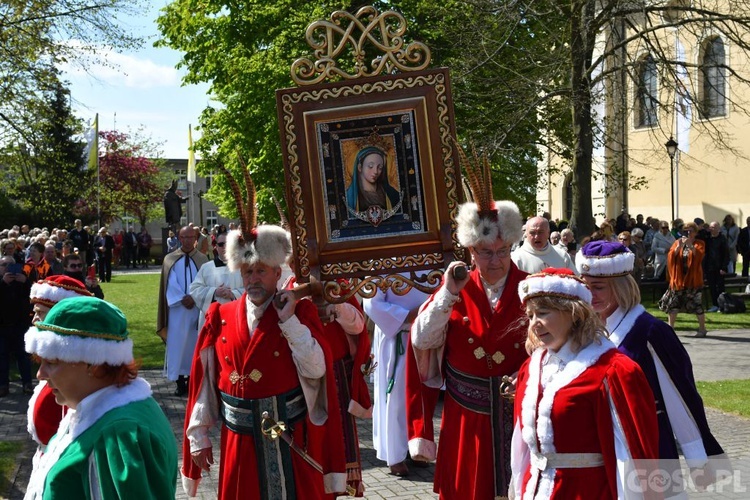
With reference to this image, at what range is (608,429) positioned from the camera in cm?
356

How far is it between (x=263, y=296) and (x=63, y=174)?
14771mm

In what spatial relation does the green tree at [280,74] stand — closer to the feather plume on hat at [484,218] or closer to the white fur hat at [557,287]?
the feather plume on hat at [484,218]

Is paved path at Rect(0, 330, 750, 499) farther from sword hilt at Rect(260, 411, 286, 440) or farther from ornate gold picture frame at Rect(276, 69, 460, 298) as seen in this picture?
ornate gold picture frame at Rect(276, 69, 460, 298)

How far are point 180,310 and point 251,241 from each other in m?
6.83

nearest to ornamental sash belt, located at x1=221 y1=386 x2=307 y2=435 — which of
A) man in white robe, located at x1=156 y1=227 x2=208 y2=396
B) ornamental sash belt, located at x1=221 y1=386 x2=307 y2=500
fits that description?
A: ornamental sash belt, located at x1=221 y1=386 x2=307 y2=500

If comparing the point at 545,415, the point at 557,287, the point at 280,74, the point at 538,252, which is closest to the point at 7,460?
the point at 538,252

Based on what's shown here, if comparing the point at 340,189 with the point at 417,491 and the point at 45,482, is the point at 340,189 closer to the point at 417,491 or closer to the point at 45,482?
the point at 45,482

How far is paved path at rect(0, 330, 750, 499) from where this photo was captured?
23.4 feet

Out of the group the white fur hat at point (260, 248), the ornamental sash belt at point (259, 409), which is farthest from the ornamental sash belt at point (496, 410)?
the white fur hat at point (260, 248)

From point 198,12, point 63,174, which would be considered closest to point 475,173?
point 63,174

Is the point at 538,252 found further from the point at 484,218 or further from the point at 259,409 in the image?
the point at 259,409

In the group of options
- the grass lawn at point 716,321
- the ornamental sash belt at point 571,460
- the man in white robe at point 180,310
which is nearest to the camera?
the ornamental sash belt at point 571,460

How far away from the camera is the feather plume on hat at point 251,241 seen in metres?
4.67

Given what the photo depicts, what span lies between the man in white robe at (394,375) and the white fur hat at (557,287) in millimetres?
3749
